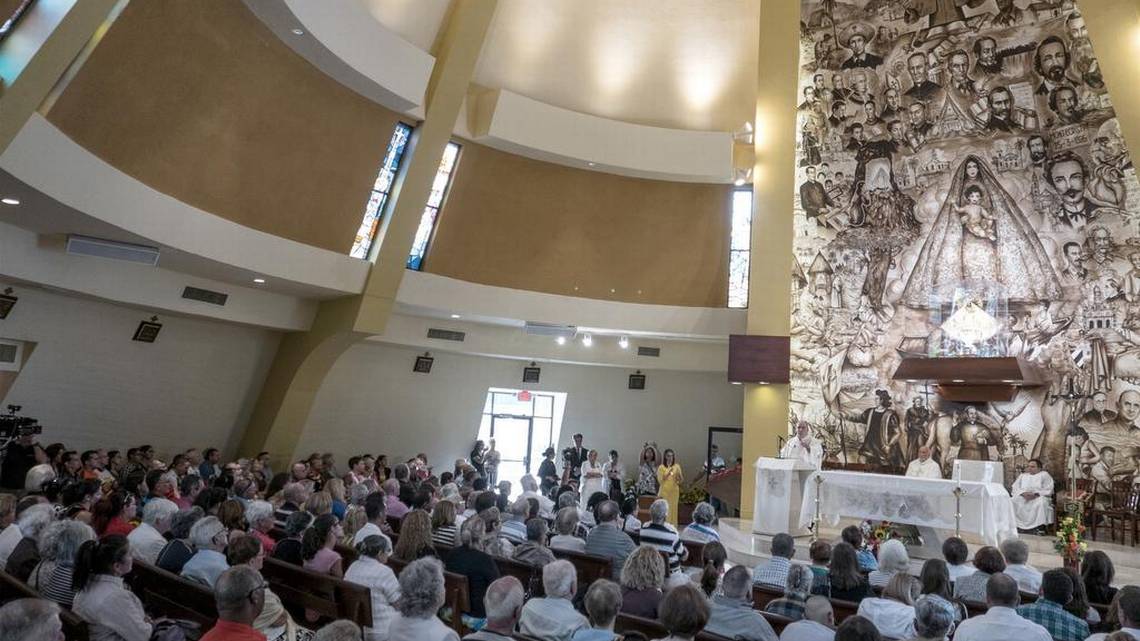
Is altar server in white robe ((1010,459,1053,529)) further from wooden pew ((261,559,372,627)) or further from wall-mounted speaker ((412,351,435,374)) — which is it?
wall-mounted speaker ((412,351,435,374))

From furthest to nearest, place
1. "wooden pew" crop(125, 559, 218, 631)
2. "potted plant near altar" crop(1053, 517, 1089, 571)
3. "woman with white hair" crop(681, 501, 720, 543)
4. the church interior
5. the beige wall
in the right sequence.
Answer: the beige wall, the church interior, "potted plant near altar" crop(1053, 517, 1089, 571), "woman with white hair" crop(681, 501, 720, 543), "wooden pew" crop(125, 559, 218, 631)

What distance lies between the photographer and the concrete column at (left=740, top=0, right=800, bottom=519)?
13.7 m

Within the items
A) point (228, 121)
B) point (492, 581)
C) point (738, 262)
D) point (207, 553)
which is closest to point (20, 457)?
point (228, 121)

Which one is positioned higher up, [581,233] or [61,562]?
[581,233]

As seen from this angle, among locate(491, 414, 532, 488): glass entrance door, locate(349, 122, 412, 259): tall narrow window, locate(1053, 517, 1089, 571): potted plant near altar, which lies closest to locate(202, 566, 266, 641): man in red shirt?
locate(1053, 517, 1089, 571): potted plant near altar

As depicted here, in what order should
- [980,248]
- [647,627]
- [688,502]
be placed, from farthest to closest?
[688,502], [980,248], [647,627]

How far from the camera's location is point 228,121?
10.2m

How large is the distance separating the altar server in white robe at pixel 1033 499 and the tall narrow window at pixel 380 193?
1012 cm

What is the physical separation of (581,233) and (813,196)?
13.9 feet

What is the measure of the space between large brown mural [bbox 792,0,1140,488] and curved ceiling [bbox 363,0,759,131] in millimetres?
1442

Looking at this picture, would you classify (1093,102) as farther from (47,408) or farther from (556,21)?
Result: (47,408)

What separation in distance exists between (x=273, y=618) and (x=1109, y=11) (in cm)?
1232

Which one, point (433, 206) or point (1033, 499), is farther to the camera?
point (433, 206)

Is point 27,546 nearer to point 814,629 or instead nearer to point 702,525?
point 814,629
